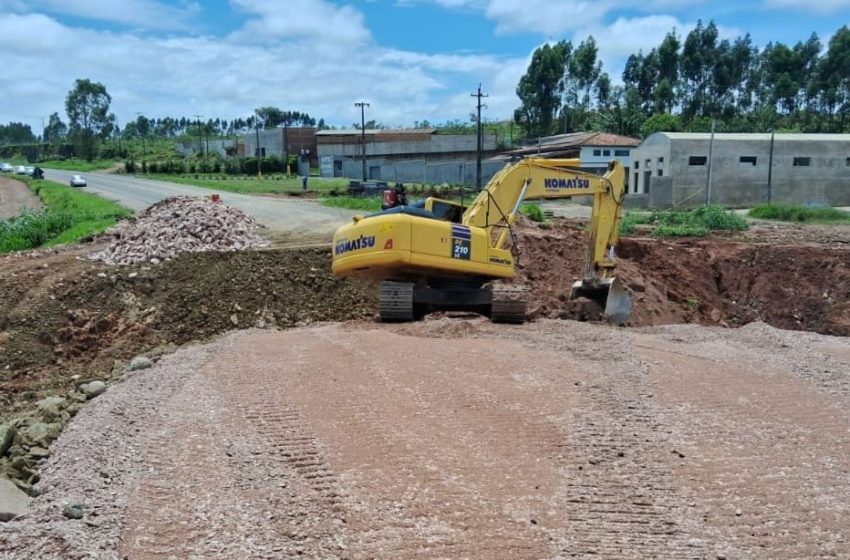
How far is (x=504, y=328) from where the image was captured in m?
10.8

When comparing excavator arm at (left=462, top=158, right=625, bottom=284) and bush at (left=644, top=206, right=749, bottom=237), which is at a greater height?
excavator arm at (left=462, top=158, right=625, bottom=284)

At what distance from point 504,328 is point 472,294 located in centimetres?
93

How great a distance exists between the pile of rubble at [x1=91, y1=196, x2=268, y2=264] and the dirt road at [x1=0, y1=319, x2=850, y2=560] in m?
7.44

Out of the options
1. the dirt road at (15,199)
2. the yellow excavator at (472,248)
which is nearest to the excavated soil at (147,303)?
the yellow excavator at (472,248)

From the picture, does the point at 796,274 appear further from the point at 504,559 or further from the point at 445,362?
the point at 504,559

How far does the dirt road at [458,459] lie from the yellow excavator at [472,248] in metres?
1.85

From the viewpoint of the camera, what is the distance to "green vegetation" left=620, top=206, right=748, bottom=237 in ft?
70.5

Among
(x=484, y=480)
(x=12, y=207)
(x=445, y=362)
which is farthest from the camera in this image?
(x=12, y=207)

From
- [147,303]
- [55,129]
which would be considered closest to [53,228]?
[147,303]

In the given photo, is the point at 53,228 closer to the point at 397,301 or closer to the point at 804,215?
the point at 397,301

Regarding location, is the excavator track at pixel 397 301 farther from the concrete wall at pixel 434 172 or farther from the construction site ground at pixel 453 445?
the concrete wall at pixel 434 172

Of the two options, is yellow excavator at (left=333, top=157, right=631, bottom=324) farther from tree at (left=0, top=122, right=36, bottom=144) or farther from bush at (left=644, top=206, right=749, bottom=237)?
tree at (left=0, top=122, right=36, bottom=144)

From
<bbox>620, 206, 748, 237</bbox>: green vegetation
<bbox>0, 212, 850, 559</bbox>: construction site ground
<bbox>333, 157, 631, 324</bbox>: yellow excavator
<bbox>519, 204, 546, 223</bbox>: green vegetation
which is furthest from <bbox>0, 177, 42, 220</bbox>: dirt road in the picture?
<bbox>0, 212, 850, 559</bbox>: construction site ground

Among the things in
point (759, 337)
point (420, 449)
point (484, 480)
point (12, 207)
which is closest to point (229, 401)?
point (420, 449)
